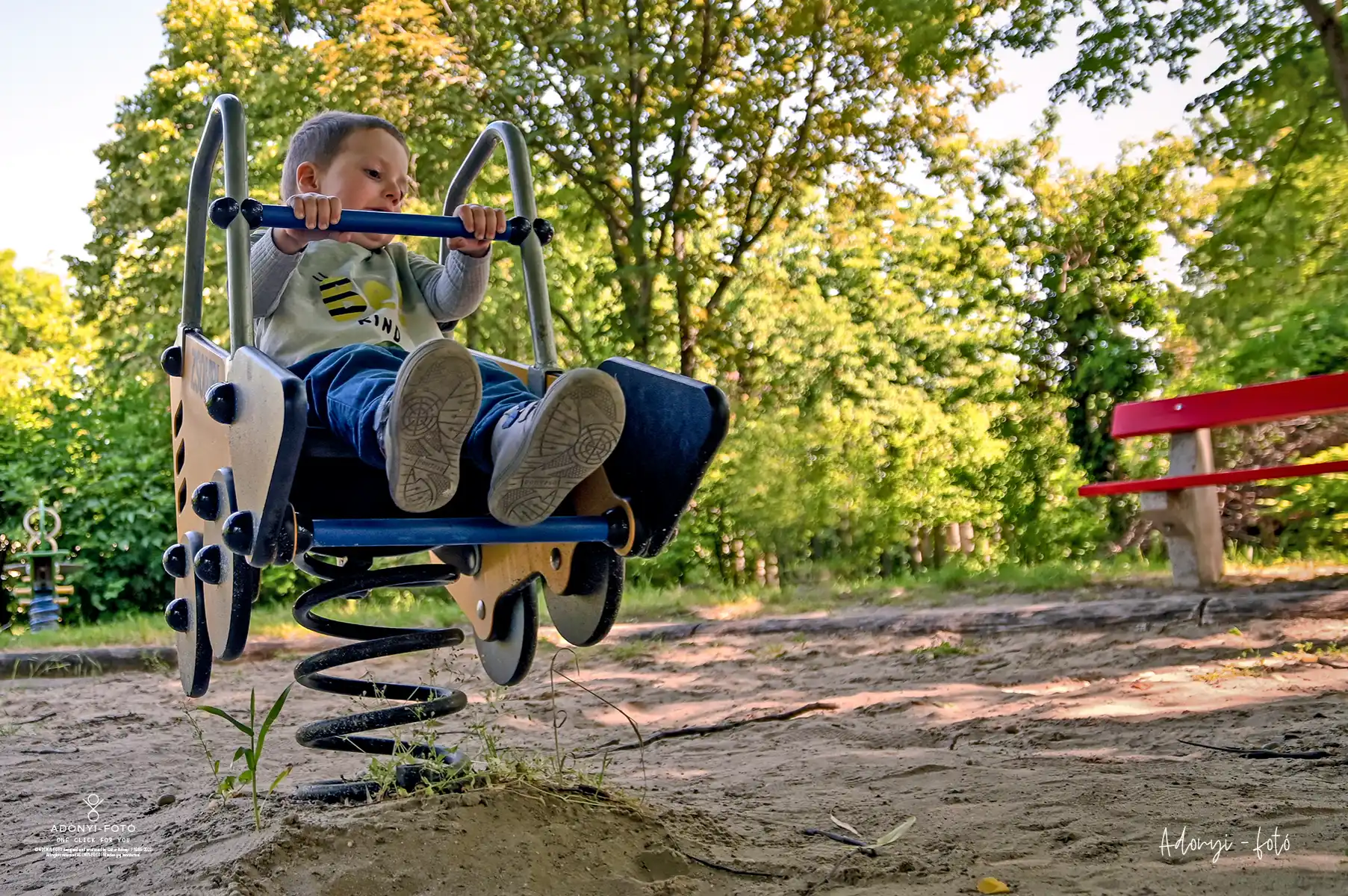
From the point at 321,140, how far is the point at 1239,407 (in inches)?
181

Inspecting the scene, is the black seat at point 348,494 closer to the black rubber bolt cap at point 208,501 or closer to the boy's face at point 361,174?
the black rubber bolt cap at point 208,501

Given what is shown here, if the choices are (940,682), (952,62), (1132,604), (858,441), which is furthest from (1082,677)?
(858,441)

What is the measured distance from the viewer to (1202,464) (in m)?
5.80

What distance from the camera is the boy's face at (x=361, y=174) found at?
2662mm

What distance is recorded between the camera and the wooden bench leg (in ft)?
18.3

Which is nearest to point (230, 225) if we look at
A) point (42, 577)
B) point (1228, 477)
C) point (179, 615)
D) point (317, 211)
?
point (317, 211)

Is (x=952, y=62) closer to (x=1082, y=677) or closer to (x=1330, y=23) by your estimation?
(x=1330, y=23)

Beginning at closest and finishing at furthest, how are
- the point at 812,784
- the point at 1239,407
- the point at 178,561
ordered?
the point at 178,561
the point at 812,784
the point at 1239,407

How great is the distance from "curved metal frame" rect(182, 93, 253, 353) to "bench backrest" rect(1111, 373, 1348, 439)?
4.70 metres

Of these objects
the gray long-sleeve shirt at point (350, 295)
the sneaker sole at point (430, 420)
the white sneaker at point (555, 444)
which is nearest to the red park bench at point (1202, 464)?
the gray long-sleeve shirt at point (350, 295)

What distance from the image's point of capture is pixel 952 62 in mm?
6730

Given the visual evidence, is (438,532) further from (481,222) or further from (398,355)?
(481,222)

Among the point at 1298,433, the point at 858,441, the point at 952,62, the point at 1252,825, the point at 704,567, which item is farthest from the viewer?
the point at 858,441

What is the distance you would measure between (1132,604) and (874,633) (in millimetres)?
1176
